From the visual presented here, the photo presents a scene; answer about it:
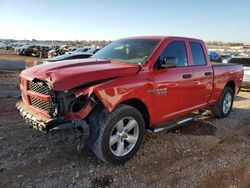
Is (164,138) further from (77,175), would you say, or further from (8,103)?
(8,103)

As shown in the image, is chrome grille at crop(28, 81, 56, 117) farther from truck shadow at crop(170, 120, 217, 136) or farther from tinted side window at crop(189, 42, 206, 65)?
tinted side window at crop(189, 42, 206, 65)

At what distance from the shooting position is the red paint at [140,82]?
363cm

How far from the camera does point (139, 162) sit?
167 inches

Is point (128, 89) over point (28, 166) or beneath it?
over

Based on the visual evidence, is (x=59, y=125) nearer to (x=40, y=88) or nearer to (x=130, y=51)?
(x=40, y=88)

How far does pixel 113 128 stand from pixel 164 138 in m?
1.78

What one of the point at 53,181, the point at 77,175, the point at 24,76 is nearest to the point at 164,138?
the point at 77,175

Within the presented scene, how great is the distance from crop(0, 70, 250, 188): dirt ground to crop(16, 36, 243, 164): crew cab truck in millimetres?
341

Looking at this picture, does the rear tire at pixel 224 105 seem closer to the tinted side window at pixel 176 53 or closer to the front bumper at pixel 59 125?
the tinted side window at pixel 176 53

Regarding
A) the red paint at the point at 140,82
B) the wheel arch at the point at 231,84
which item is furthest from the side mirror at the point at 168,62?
the wheel arch at the point at 231,84

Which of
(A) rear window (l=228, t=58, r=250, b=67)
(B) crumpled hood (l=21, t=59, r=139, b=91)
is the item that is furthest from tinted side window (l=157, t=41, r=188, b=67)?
(A) rear window (l=228, t=58, r=250, b=67)

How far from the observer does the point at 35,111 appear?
4.03 metres

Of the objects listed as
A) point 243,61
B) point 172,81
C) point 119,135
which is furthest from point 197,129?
point 243,61

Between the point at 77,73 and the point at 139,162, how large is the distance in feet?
5.69
